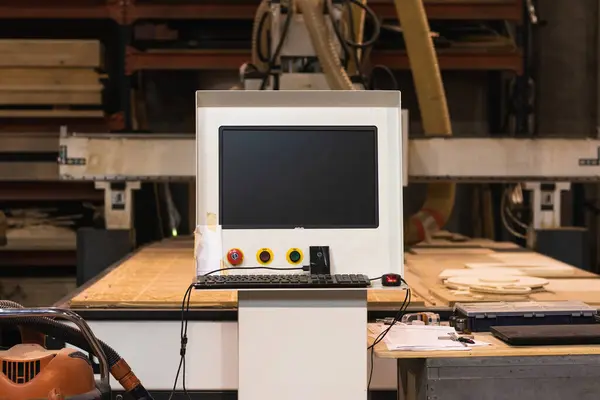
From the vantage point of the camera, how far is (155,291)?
2500 millimetres

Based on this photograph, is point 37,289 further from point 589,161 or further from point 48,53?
point 589,161

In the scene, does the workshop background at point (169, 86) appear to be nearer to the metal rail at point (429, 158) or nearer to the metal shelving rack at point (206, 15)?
the metal shelving rack at point (206, 15)

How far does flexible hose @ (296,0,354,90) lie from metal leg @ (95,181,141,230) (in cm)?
109

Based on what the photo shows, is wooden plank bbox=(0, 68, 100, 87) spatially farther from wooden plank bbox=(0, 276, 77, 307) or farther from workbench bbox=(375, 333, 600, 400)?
workbench bbox=(375, 333, 600, 400)

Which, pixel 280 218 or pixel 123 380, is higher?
pixel 280 218

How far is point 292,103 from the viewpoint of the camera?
1.80 metres

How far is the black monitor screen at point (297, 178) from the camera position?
5.80 feet

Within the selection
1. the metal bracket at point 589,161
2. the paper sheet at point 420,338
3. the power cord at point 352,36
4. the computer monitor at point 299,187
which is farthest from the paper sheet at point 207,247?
the metal bracket at point 589,161

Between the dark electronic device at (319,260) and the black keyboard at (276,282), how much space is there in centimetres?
5

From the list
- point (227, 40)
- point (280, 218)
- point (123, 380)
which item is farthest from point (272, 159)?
point (227, 40)

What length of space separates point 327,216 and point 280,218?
0.38 feet

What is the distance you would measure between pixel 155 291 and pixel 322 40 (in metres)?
1.41

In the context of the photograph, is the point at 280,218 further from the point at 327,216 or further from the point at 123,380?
the point at 123,380

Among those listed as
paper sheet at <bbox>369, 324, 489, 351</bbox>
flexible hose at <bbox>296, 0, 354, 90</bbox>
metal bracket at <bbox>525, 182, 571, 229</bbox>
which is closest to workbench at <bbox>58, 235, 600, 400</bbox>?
paper sheet at <bbox>369, 324, 489, 351</bbox>
